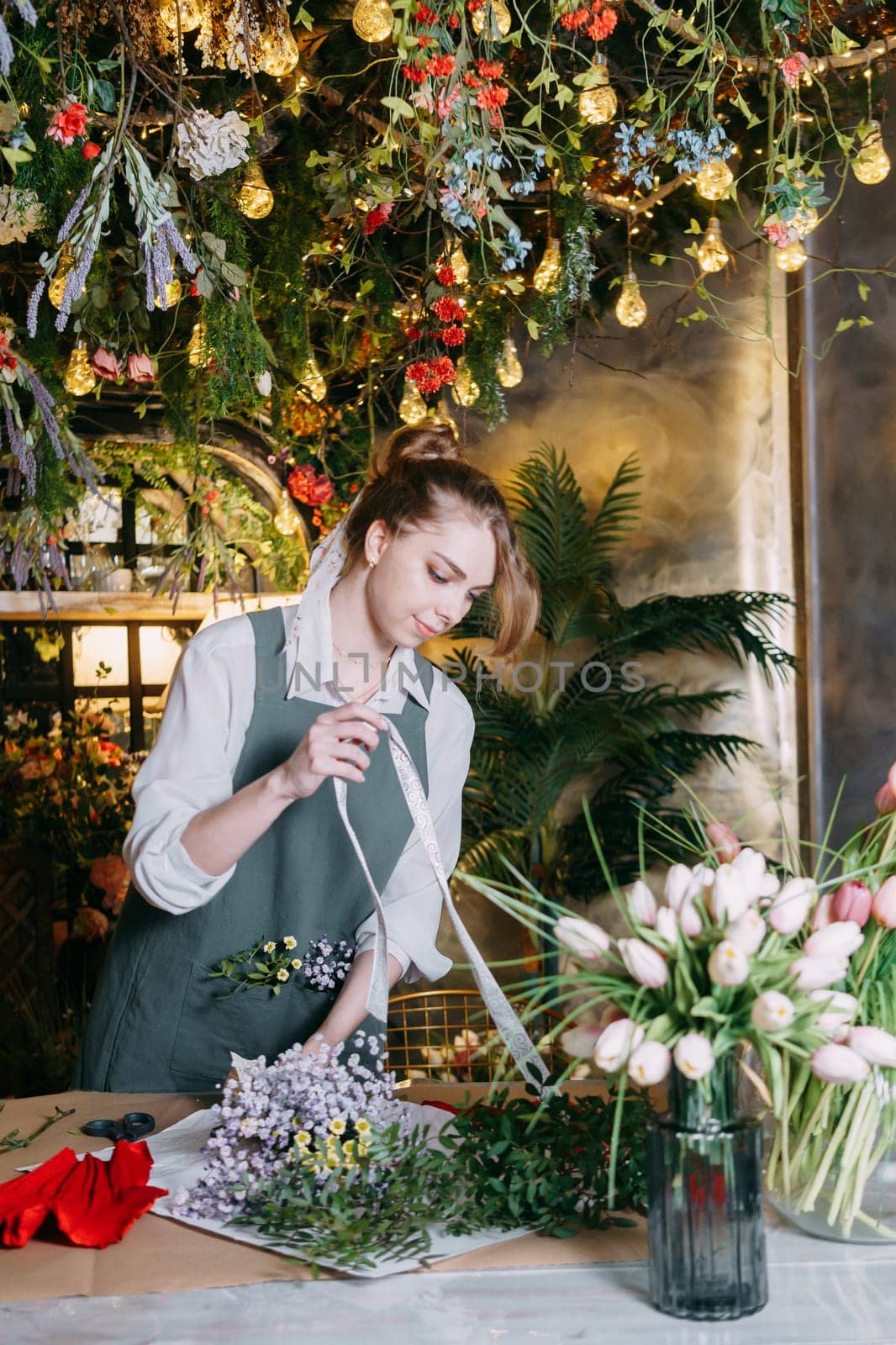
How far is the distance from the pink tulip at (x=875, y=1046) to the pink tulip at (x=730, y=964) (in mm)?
157

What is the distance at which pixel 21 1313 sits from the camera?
1104 millimetres

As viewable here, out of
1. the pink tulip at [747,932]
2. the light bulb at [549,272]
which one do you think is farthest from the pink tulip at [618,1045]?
the light bulb at [549,272]

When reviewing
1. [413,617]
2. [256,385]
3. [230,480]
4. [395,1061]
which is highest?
[230,480]

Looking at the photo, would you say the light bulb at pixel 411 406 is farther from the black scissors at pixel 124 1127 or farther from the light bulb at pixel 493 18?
the black scissors at pixel 124 1127

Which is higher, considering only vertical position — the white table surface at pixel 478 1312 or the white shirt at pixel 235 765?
the white shirt at pixel 235 765

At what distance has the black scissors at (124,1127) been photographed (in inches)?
60.5

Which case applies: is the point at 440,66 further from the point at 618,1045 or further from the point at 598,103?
the point at 618,1045

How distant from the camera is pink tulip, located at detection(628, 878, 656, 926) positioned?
1112 millimetres

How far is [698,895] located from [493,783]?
10.2ft

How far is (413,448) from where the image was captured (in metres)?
2.13

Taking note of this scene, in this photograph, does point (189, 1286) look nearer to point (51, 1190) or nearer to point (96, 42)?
point (51, 1190)

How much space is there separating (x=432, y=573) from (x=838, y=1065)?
1.09 metres

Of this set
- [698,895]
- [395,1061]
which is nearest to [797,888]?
[698,895]

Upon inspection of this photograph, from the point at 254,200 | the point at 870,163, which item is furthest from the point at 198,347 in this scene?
the point at 870,163
